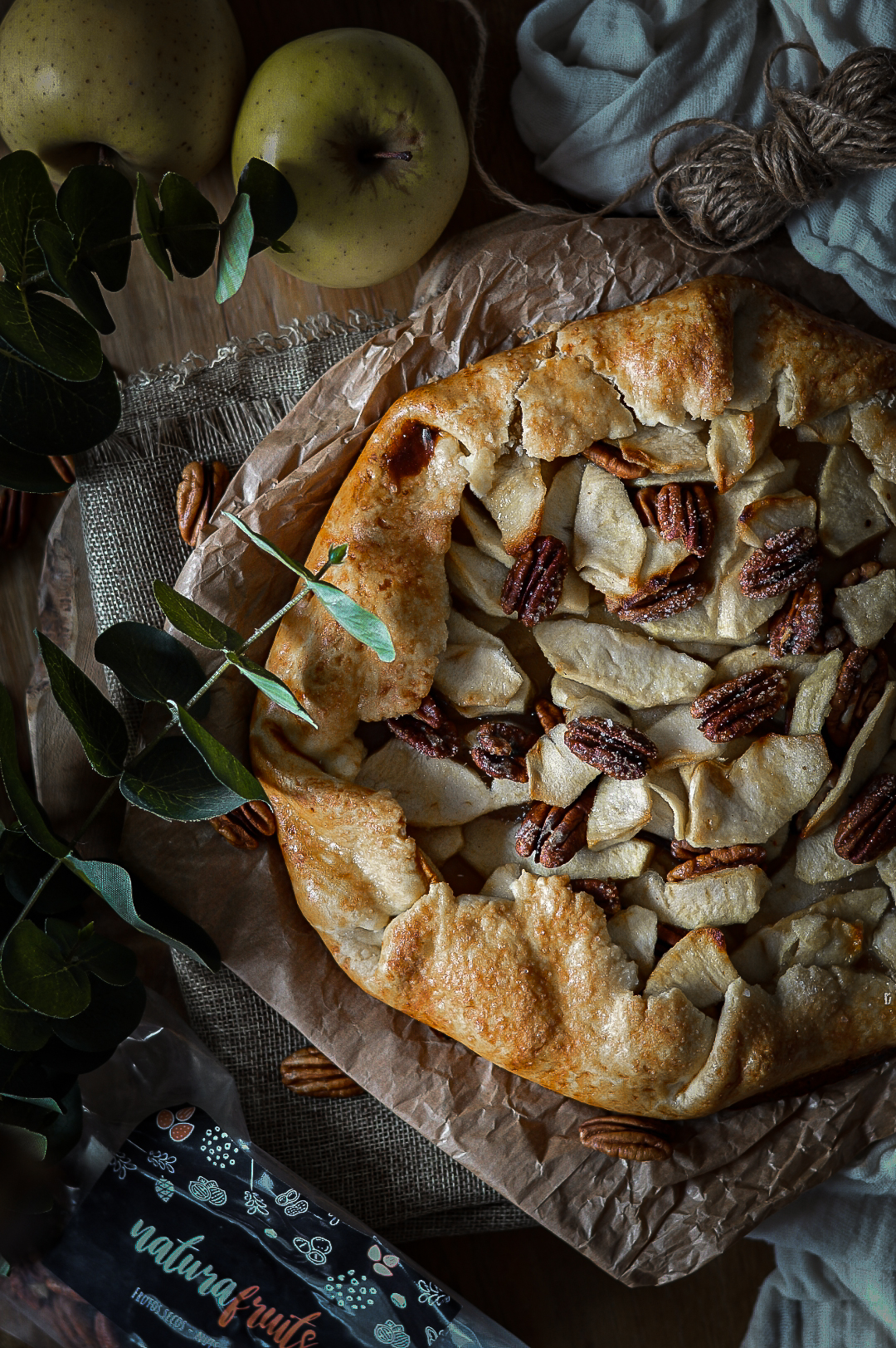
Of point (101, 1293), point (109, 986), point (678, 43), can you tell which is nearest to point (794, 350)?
point (678, 43)

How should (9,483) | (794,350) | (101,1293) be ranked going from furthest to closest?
(101,1293), (794,350), (9,483)

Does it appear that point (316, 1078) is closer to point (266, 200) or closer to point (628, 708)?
point (628, 708)

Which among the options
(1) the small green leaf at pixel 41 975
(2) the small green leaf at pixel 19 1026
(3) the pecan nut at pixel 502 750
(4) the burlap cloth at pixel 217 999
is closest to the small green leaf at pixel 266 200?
(4) the burlap cloth at pixel 217 999

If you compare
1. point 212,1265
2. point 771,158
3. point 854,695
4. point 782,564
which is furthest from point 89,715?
point 771,158

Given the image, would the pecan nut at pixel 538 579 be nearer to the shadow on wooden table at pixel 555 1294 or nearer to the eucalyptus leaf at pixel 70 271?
the eucalyptus leaf at pixel 70 271

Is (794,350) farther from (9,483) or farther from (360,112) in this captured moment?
(9,483)
